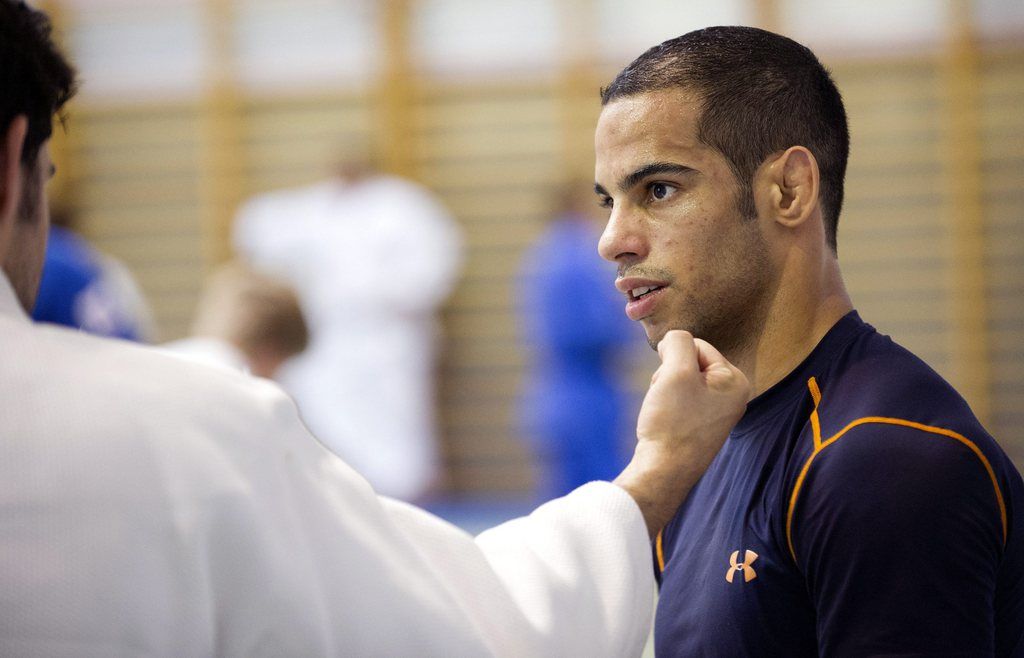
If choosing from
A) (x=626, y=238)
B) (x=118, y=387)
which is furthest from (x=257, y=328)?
(x=118, y=387)

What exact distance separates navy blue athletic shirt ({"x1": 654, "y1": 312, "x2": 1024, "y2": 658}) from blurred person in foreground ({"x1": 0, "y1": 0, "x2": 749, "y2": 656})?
34cm

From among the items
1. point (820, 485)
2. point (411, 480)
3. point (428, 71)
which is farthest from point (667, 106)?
point (428, 71)

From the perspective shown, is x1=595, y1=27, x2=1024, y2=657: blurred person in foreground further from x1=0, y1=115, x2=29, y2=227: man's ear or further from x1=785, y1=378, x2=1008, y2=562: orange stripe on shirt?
x1=0, y1=115, x2=29, y2=227: man's ear

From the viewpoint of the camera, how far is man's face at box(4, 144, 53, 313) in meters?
1.25

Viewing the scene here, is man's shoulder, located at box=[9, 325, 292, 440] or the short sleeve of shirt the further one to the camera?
the short sleeve of shirt

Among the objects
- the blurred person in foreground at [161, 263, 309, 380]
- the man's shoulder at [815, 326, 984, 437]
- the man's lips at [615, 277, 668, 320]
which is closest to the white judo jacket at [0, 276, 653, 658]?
the man's shoulder at [815, 326, 984, 437]

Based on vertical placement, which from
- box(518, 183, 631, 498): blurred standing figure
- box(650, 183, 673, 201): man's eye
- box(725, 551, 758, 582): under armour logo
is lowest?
box(518, 183, 631, 498): blurred standing figure

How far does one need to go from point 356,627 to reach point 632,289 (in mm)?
995

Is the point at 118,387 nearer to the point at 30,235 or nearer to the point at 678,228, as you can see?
the point at 30,235

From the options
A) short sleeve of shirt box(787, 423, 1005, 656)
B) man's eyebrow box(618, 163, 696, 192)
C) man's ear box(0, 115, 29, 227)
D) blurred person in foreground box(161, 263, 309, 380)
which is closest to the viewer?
man's ear box(0, 115, 29, 227)

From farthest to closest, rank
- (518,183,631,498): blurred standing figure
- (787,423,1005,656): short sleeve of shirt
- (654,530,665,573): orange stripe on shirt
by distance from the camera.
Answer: (518,183,631,498): blurred standing figure
(654,530,665,573): orange stripe on shirt
(787,423,1005,656): short sleeve of shirt

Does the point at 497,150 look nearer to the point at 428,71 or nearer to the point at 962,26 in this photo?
the point at 428,71

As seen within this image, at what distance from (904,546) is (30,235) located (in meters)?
1.16

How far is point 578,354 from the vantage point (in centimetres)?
704
